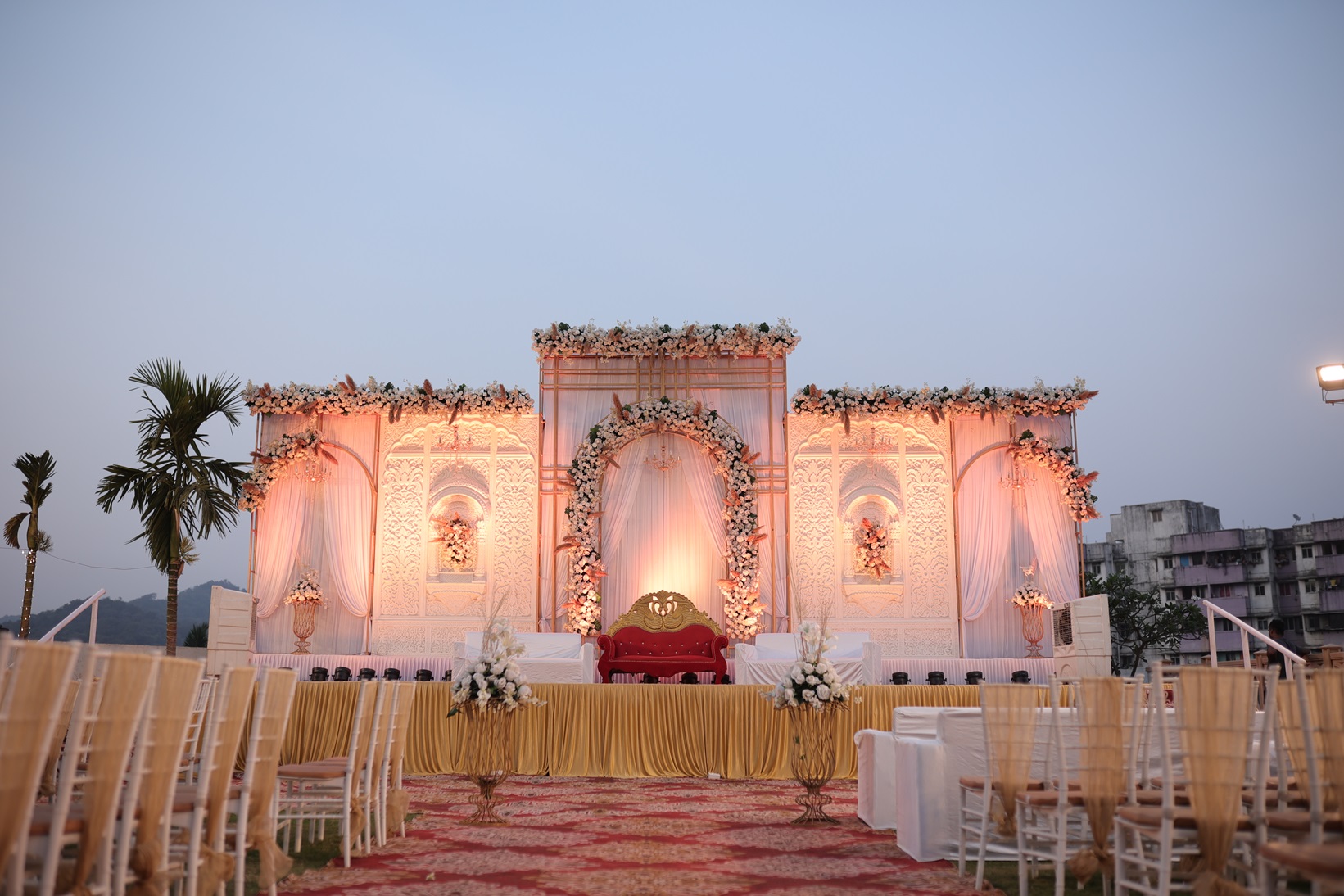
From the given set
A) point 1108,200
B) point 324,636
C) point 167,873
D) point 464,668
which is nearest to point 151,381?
point 324,636

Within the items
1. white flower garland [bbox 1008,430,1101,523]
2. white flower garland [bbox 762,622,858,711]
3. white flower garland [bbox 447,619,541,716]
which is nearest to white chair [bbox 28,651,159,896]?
white flower garland [bbox 447,619,541,716]

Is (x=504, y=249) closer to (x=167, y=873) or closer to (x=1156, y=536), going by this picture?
(x=167, y=873)

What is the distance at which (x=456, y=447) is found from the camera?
13.4m

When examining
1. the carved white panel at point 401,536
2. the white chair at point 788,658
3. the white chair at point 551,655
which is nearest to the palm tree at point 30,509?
the carved white panel at point 401,536

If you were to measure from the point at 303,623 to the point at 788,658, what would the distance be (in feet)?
19.6

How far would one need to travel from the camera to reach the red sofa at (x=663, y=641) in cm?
1138

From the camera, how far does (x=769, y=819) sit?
6.59m

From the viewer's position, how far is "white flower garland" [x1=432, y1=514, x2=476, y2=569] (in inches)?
512

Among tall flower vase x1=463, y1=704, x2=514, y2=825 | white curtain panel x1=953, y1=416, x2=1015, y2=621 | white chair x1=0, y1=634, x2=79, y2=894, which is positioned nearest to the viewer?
white chair x1=0, y1=634, x2=79, y2=894

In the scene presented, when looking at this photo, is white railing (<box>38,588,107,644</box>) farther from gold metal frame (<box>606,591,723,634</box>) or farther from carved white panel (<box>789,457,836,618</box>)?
carved white panel (<box>789,457,836,618</box>)

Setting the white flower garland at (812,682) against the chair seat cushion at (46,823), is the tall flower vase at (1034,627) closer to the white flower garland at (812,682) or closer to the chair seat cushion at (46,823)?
the white flower garland at (812,682)

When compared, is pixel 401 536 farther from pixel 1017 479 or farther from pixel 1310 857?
pixel 1310 857

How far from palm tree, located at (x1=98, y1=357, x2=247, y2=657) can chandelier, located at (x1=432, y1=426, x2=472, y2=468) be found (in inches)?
104

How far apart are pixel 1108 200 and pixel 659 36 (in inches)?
299
